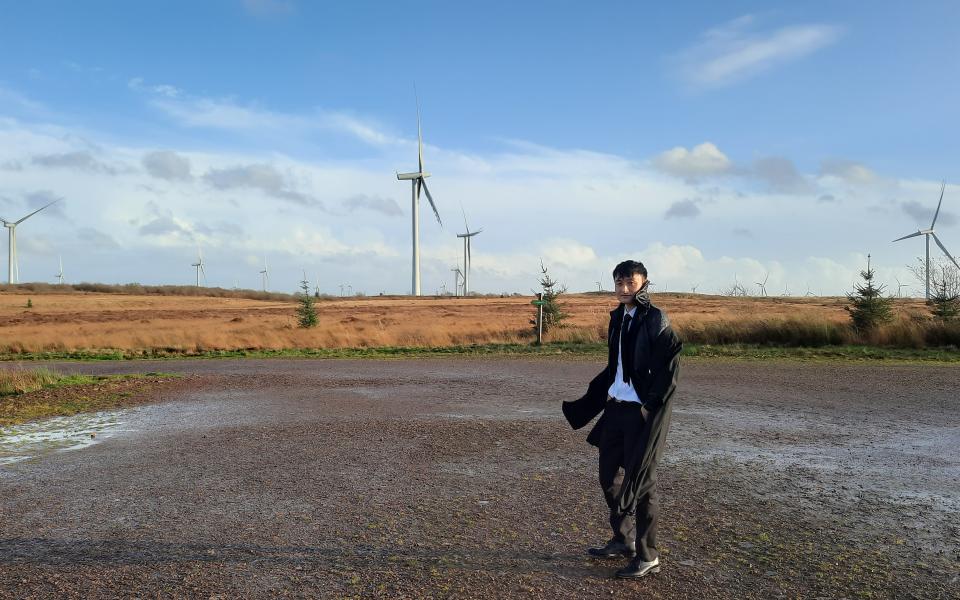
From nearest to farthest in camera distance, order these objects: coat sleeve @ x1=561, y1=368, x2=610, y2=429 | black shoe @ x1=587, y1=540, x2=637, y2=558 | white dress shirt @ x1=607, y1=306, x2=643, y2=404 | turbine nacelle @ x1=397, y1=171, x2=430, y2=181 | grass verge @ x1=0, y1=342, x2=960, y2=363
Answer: white dress shirt @ x1=607, y1=306, x2=643, y2=404
black shoe @ x1=587, y1=540, x2=637, y2=558
coat sleeve @ x1=561, y1=368, x2=610, y2=429
grass verge @ x1=0, y1=342, x2=960, y2=363
turbine nacelle @ x1=397, y1=171, x2=430, y2=181

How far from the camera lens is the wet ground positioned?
16.5ft

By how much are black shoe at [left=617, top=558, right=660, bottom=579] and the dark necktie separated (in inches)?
48.0

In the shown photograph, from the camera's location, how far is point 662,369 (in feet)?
16.5

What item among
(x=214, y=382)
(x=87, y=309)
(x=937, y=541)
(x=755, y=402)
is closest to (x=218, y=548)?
(x=937, y=541)

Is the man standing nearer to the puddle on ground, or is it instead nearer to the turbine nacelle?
the puddle on ground

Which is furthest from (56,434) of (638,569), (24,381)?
(638,569)

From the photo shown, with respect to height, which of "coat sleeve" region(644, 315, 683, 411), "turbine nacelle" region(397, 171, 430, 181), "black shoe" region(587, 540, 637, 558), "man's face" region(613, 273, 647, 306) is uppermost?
"turbine nacelle" region(397, 171, 430, 181)

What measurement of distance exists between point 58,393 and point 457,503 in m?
12.0

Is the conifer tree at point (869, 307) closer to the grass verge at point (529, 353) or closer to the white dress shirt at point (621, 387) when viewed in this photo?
the grass verge at point (529, 353)

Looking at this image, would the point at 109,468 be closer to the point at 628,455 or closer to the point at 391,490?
the point at 391,490

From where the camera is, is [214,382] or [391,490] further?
[214,382]

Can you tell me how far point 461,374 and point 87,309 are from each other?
55375 mm

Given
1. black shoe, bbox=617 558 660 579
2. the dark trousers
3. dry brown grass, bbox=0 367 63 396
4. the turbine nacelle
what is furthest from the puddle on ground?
the turbine nacelle

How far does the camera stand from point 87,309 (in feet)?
211
